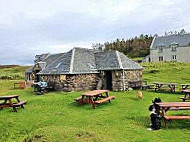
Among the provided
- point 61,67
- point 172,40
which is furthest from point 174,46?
point 61,67

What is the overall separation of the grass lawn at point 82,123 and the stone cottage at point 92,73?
13.3ft

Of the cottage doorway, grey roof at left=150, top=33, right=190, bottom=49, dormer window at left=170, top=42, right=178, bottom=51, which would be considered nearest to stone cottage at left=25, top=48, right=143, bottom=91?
the cottage doorway

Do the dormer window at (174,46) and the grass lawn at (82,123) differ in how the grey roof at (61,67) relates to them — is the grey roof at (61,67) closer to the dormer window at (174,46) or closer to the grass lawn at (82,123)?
the grass lawn at (82,123)

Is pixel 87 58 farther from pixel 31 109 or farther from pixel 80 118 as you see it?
pixel 80 118

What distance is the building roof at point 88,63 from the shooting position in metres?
20.4

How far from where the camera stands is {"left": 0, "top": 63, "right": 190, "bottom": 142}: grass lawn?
6109mm

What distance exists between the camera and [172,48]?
151 ft

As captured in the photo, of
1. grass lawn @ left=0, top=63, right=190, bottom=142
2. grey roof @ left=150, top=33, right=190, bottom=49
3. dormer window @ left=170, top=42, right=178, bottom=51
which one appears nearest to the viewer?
grass lawn @ left=0, top=63, right=190, bottom=142

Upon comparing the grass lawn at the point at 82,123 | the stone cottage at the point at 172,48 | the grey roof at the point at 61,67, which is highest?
the stone cottage at the point at 172,48

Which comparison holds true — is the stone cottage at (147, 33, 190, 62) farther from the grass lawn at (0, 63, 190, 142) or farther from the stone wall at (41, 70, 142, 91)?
the grass lawn at (0, 63, 190, 142)

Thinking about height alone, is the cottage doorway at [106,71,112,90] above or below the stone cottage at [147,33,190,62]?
below

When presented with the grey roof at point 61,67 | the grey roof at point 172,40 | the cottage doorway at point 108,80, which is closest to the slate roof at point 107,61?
the cottage doorway at point 108,80

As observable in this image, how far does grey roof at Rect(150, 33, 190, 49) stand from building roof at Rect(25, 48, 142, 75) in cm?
2660

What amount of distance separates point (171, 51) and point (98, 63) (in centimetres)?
2848
